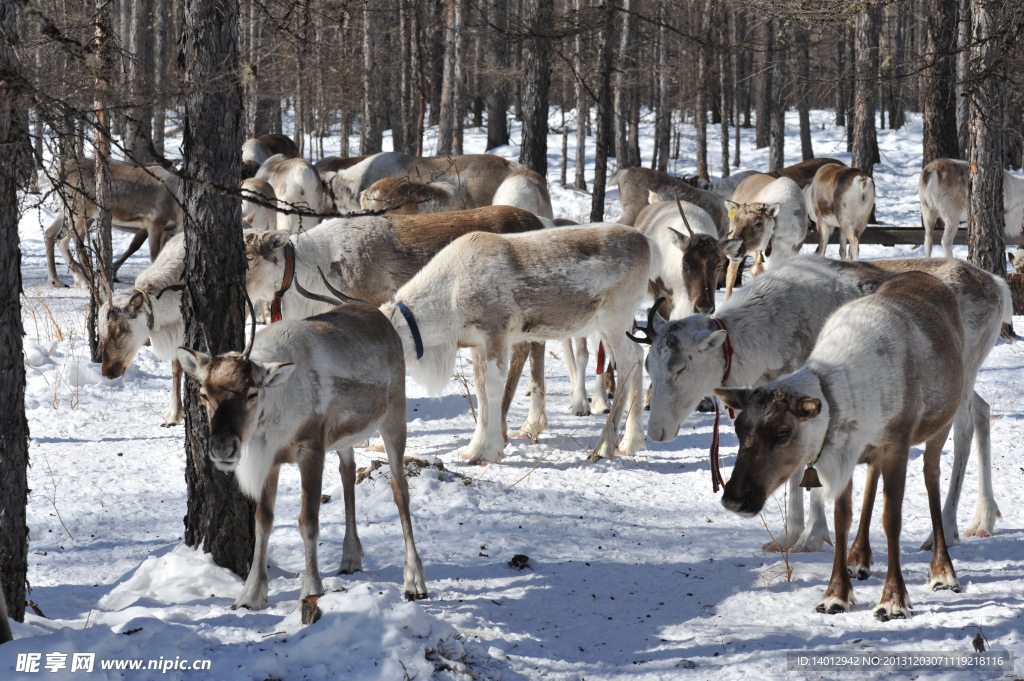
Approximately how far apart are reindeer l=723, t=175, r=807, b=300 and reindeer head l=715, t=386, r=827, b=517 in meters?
6.22

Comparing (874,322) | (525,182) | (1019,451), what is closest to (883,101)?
(525,182)

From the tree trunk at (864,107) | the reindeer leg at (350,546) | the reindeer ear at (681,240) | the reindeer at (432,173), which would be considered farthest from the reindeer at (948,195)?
the reindeer leg at (350,546)

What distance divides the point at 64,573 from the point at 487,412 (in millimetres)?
3102

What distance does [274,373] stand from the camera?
378 centimetres

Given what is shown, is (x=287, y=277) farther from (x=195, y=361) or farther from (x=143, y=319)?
(x=195, y=361)

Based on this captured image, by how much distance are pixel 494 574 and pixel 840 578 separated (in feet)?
5.61

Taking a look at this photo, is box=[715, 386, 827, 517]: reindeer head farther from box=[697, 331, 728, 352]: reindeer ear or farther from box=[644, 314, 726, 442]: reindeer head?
box=[644, 314, 726, 442]: reindeer head

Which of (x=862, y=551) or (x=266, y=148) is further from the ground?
(x=266, y=148)

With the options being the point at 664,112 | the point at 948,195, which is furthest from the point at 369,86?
the point at 948,195

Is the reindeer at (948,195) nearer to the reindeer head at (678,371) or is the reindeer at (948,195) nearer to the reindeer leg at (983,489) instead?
the reindeer leg at (983,489)

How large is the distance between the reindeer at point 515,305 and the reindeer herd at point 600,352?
2cm

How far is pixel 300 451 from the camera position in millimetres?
4062

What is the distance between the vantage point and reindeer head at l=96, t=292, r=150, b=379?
6.66m

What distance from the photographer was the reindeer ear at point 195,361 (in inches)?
149
